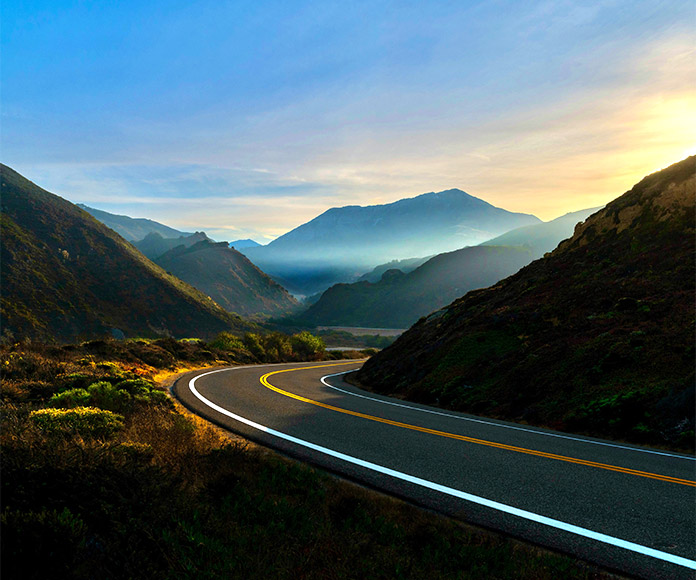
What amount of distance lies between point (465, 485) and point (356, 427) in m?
4.06

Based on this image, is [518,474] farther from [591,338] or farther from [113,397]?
[591,338]

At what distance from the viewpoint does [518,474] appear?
21.8ft

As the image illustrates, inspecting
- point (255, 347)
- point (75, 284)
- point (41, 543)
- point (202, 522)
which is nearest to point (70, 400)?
point (202, 522)

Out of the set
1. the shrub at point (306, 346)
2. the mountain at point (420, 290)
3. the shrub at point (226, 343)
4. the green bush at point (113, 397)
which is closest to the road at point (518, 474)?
the green bush at point (113, 397)

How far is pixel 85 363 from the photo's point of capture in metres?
15.7

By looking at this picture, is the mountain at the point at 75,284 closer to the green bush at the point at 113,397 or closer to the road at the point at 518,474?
the green bush at the point at 113,397

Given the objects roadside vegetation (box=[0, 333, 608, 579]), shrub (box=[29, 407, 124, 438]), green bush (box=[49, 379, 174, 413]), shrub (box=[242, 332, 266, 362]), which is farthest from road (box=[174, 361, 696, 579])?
shrub (box=[242, 332, 266, 362])

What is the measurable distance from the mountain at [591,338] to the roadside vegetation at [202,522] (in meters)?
8.92

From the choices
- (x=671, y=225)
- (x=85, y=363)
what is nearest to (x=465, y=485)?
(x=85, y=363)

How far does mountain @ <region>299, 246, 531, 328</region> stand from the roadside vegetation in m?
154

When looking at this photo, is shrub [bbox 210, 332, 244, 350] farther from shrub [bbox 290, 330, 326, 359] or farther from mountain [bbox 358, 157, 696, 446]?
mountain [bbox 358, 157, 696, 446]

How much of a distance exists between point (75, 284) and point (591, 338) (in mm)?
84226

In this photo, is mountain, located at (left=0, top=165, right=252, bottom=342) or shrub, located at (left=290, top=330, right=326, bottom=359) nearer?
shrub, located at (left=290, top=330, right=326, bottom=359)

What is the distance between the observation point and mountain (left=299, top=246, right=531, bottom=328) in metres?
167
